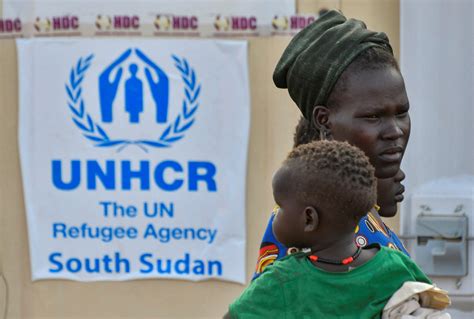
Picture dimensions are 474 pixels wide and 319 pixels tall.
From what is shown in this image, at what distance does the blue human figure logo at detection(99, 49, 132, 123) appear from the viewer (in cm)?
498

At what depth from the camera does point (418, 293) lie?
1.79 metres

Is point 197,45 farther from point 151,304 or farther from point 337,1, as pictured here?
point 151,304

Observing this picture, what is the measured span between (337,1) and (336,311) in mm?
3238

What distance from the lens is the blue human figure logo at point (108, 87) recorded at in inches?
196

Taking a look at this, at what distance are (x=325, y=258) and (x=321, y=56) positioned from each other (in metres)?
0.59

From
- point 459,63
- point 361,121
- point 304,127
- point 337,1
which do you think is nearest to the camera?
point 361,121

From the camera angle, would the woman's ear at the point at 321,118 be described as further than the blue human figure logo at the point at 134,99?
No

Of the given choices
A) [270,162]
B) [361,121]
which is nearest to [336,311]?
[361,121]

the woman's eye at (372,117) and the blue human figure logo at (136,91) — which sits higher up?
the woman's eye at (372,117)

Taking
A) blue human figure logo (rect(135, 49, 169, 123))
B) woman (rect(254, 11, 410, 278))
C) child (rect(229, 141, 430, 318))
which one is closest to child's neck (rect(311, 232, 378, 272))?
child (rect(229, 141, 430, 318))

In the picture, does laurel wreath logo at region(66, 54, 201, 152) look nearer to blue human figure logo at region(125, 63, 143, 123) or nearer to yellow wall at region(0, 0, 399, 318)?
blue human figure logo at region(125, 63, 143, 123)

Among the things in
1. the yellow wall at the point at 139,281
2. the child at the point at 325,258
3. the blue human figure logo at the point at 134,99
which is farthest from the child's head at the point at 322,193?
the blue human figure logo at the point at 134,99

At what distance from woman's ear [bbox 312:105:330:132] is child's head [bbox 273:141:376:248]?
426 mm

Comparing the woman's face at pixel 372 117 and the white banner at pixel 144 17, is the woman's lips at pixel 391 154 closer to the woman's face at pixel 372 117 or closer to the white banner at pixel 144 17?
the woman's face at pixel 372 117
